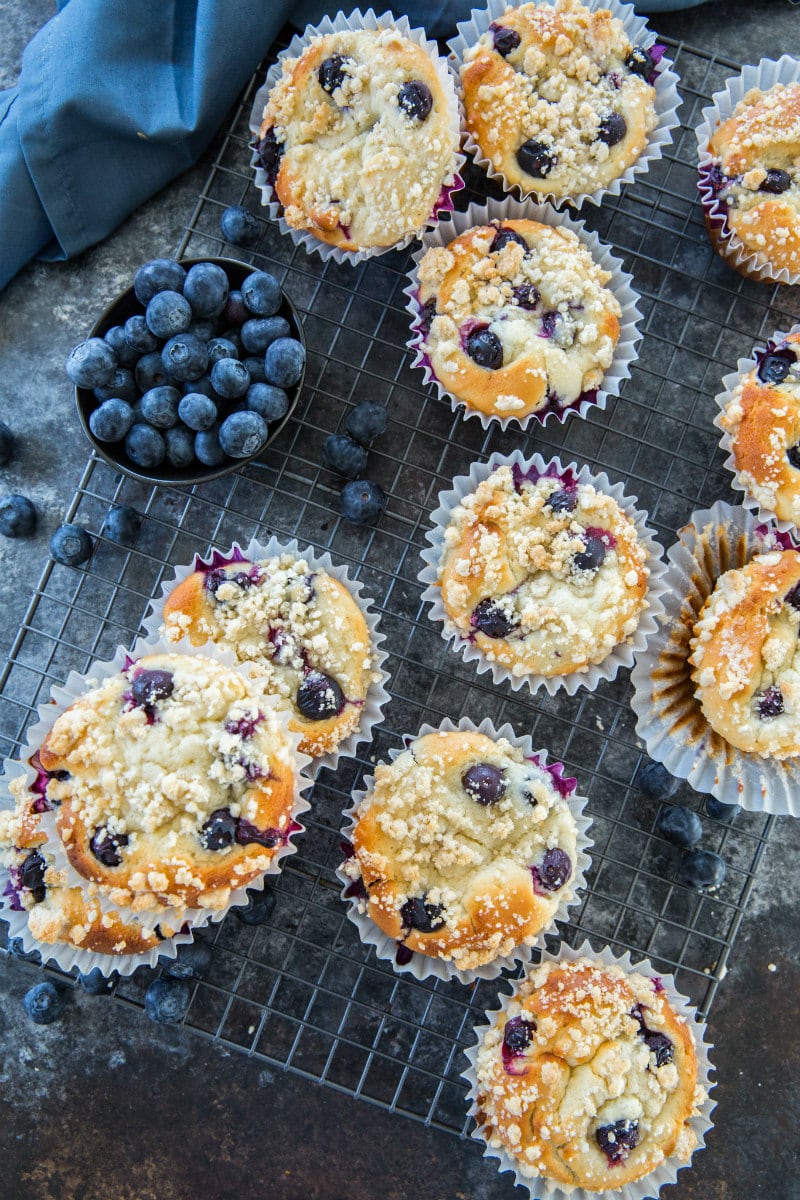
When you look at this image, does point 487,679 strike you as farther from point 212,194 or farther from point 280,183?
point 212,194

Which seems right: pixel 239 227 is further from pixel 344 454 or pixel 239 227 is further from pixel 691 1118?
pixel 691 1118

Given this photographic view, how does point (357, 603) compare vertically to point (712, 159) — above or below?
below

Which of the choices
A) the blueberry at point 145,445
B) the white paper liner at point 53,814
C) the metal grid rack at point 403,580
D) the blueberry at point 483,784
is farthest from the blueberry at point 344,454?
the blueberry at point 483,784

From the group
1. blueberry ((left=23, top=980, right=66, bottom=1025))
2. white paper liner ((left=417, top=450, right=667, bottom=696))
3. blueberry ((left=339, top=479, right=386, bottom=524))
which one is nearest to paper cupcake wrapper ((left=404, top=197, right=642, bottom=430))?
white paper liner ((left=417, top=450, right=667, bottom=696))

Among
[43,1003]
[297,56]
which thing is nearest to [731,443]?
[297,56]

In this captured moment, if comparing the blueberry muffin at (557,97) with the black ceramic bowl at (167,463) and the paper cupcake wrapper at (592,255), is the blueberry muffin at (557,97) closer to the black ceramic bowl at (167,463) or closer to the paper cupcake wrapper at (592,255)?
the paper cupcake wrapper at (592,255)

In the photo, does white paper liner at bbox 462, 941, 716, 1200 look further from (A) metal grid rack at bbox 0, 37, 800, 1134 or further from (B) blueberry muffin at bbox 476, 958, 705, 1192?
(A) metal grid rack at bbox 0, 37, 800, 1134
